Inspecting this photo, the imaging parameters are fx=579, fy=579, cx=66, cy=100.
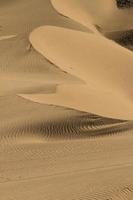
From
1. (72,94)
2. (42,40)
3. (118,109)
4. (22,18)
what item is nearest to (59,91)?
(72,94)

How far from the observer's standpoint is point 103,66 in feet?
38.7

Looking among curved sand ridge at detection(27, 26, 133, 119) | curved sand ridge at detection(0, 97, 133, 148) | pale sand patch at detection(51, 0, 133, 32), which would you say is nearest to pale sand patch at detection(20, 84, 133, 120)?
curved sand ridge at detection(27, 26, 133, 119)

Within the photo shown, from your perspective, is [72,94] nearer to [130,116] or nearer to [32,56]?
[130,116]

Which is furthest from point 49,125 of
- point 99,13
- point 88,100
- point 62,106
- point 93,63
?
point 99,13

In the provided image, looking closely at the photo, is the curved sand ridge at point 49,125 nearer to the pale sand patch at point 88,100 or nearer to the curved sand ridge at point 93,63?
the pale sand patch at point 88,100

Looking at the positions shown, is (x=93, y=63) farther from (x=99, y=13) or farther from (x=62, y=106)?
(x=99, y=13)

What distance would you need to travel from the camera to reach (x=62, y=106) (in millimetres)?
7816

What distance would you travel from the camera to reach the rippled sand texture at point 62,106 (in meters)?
4.52

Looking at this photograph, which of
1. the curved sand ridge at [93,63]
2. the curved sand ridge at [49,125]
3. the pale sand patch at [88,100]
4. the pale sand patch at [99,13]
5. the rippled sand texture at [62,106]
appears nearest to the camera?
the rippled sand texture at [62,106]

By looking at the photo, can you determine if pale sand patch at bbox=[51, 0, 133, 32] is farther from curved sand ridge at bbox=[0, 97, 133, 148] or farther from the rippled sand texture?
curved sand ridge at bbox=[0, 97, 133, 148]

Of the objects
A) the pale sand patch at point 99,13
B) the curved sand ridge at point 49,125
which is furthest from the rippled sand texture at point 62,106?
the pale sand patch at point 99,13

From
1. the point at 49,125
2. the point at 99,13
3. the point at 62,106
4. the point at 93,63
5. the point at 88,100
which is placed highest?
the point at 49,125

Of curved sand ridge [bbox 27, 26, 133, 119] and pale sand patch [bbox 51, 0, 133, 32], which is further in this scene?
pale sand patch [bbox 51, 0, 133, 32]

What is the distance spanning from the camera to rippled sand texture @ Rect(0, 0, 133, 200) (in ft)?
14.8
